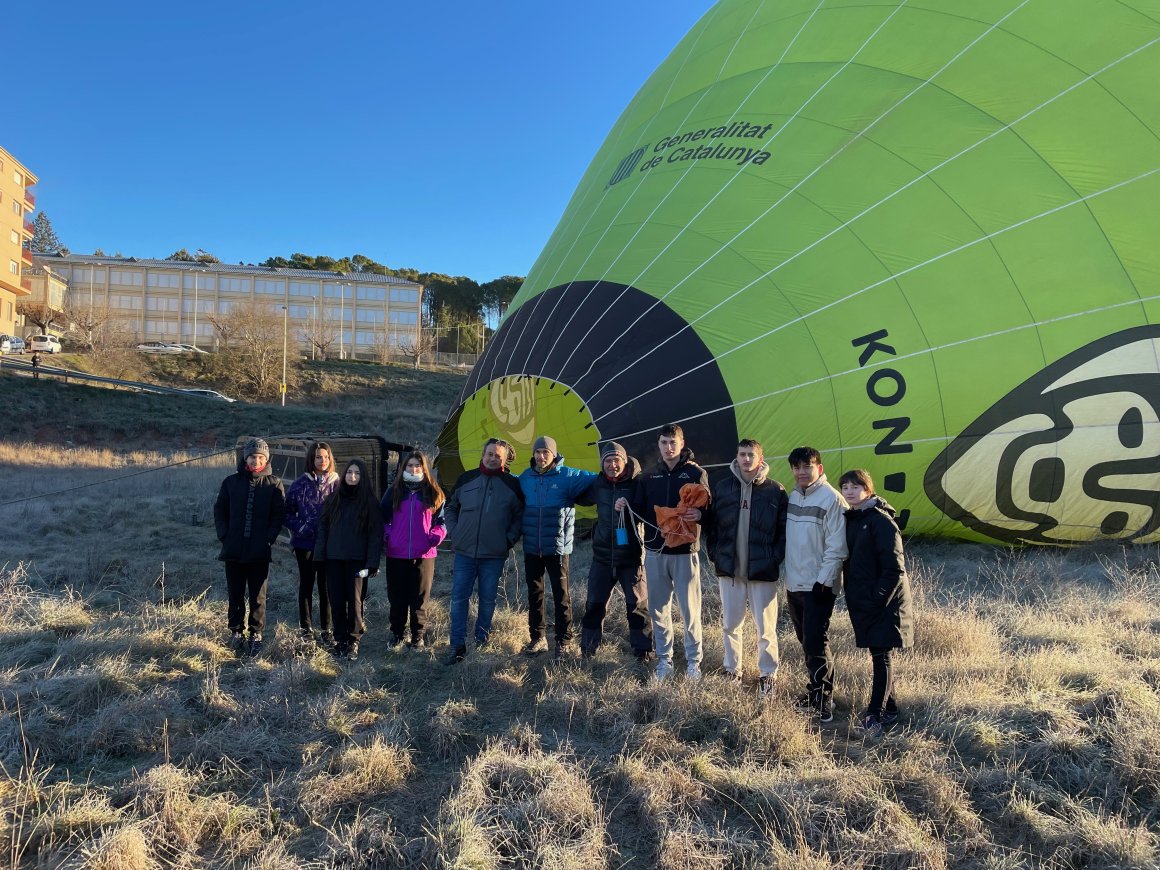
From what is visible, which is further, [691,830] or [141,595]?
[141,595]

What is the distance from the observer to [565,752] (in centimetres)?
267

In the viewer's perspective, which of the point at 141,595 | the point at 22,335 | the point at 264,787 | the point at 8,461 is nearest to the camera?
the point at 264,787

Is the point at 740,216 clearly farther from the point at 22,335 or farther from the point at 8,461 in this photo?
the point at 22,335

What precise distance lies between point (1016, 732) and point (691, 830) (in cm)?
136

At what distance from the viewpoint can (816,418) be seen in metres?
4.49

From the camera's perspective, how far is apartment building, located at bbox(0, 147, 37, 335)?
115 ft

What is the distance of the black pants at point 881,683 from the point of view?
9.53ft

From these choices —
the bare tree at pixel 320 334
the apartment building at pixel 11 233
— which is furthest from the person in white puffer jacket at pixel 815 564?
the apartment building at pixel 11 233

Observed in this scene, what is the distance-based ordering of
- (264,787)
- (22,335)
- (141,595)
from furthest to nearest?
(22,335), (141,595), (264,787)

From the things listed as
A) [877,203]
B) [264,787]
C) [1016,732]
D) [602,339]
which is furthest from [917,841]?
[877,203]

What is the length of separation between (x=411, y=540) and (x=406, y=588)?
11.1 inches

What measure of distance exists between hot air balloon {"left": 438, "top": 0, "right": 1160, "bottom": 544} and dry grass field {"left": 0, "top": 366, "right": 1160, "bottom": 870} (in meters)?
0.84

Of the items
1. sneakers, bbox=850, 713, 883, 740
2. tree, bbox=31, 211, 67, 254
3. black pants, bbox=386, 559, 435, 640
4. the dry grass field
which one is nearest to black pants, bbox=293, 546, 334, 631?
the dry grass field

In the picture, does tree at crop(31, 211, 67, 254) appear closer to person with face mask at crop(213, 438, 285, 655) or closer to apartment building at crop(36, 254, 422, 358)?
apartment building at crop(36, 254, 422, 358)
